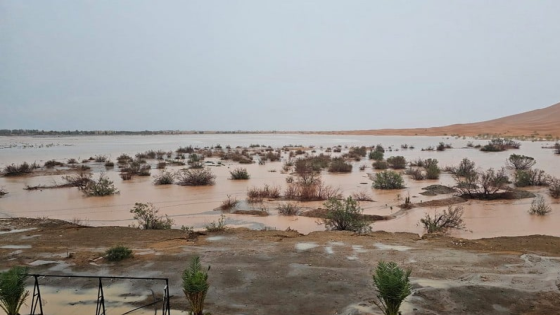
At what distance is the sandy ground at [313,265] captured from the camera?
5.80 meters

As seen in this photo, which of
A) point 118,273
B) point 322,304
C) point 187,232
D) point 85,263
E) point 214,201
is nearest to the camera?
point 322,304

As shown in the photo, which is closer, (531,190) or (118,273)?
(118,273)

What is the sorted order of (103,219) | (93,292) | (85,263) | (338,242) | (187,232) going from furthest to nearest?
1. (103,219)
2. (187,232)
3. (338,242)
4. (85,263)
5. (93,292)

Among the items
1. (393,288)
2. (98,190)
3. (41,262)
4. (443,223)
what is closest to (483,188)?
(443,223)

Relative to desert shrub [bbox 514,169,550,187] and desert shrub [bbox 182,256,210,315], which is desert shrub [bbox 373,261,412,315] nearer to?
desert shrub [bbox 182,256,210,315]

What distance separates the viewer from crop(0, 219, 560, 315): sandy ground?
5805 millimetres

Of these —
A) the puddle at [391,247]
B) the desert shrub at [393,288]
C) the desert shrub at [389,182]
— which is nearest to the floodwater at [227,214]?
the desert shrub at [389,182]

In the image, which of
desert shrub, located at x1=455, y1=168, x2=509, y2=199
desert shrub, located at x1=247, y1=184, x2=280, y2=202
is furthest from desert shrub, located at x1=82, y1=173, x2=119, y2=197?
desert shrub, located at x1=455, y1=168, x2=509, y2=199

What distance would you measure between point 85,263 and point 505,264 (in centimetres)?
813

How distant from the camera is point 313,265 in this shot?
24.7 ft

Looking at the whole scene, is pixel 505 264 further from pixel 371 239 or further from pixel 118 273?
pixel 118 273

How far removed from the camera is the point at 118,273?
7355 millimetres

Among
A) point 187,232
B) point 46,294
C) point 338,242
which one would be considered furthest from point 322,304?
point 187,232

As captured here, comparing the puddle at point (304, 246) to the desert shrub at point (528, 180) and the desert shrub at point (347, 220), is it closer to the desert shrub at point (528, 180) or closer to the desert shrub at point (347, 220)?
the desert shrub at point (347, 220)
